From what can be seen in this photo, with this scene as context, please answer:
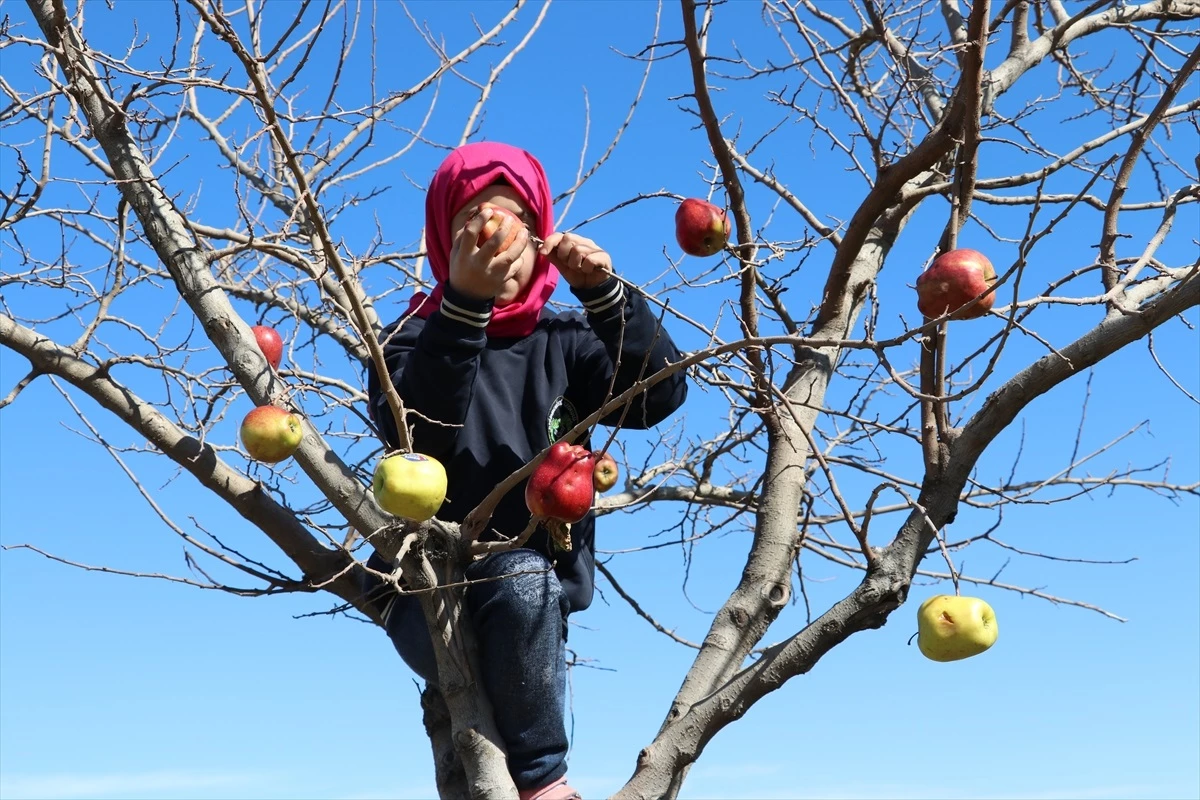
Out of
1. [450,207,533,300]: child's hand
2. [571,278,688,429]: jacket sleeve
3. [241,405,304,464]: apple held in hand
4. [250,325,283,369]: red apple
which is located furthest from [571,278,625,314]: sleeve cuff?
[250,325,283,369]: red apple

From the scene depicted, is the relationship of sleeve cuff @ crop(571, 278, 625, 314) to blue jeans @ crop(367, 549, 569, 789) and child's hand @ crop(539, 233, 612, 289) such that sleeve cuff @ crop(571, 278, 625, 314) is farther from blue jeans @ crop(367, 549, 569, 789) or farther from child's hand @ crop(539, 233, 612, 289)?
blue jeans @ crop(367, 549, 569, 789)

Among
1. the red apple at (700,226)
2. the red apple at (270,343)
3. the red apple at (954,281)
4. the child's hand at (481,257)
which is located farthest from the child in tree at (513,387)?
the red apple at (954,281)

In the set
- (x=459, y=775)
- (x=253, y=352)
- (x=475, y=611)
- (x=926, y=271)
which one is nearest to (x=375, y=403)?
(x=253, y=352)

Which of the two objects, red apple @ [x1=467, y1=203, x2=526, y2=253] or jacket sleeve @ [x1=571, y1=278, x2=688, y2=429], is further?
jacket sleeve @ [x1=571, y1=278, x2=688, y2=429]

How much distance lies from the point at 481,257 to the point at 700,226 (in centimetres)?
67

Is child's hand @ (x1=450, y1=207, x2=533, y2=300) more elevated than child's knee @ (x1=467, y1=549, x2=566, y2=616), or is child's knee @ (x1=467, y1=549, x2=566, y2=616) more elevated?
child's hand @ (x1=450, y1=207, x2=533, y2=300)

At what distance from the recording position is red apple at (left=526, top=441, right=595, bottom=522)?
2.26m

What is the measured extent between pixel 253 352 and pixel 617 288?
2.88ft

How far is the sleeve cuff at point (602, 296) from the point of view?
8.69ft

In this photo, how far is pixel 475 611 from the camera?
263 centimetres

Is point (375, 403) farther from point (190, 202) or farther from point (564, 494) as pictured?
point (190, 202)

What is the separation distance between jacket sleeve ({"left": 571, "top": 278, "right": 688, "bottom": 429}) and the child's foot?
2.71 ft

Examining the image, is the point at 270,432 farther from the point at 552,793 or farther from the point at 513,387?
the point at 552,793

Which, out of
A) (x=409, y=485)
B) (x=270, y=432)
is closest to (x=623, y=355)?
(x=409, y=485)
